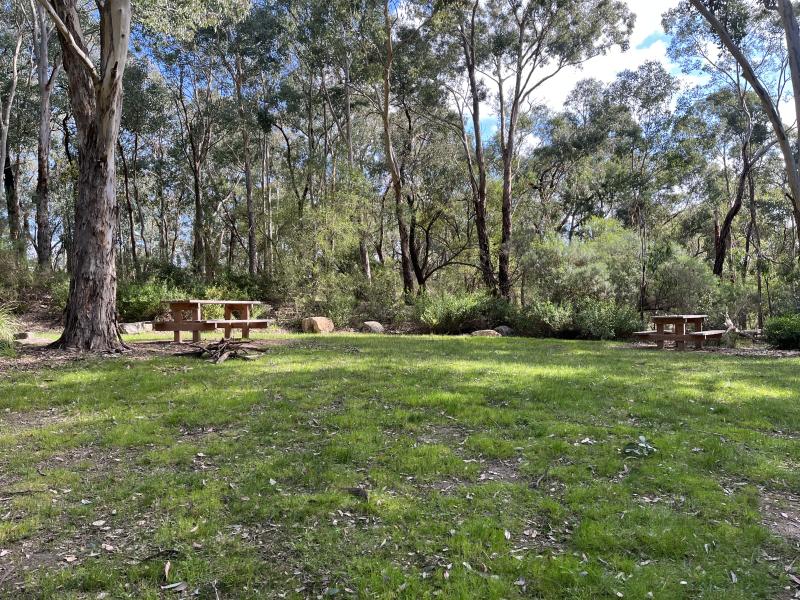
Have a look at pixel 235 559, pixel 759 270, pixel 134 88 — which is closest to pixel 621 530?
pixel 235 559

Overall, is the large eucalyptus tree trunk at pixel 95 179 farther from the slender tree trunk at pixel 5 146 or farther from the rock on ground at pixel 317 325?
the slender tree trunk at pixel 5 146

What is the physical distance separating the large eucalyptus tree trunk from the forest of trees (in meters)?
0.03

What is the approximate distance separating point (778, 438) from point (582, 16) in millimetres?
18825

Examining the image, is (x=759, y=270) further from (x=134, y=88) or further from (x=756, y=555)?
(x=134, y=88)

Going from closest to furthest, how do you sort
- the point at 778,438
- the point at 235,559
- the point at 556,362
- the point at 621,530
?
the point at 235,559 < the point at 621,530 < the point at 778,438 < the point at 556,362

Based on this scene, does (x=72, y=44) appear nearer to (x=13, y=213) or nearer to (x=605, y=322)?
(x=605, y=322)

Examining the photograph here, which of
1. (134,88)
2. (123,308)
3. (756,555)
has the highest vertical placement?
(134,88)

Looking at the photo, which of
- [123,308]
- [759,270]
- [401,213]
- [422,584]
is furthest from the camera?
→ [759,270]

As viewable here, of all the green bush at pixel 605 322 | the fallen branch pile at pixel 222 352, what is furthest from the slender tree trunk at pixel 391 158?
the fallen branch pile at pixel 222 352

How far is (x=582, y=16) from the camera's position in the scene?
19.0 m

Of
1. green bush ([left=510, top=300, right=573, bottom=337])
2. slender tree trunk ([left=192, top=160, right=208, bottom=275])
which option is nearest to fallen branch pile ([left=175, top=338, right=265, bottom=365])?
green bush ([left=510, top=300, right=573, bottom=337])

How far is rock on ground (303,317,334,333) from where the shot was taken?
1508 cm

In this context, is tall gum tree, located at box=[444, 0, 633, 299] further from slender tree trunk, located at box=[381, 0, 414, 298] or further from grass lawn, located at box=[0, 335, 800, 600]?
grass lawn, located at box=[0, 335, 800, 600]

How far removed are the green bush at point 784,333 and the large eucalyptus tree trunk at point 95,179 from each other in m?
14.9
